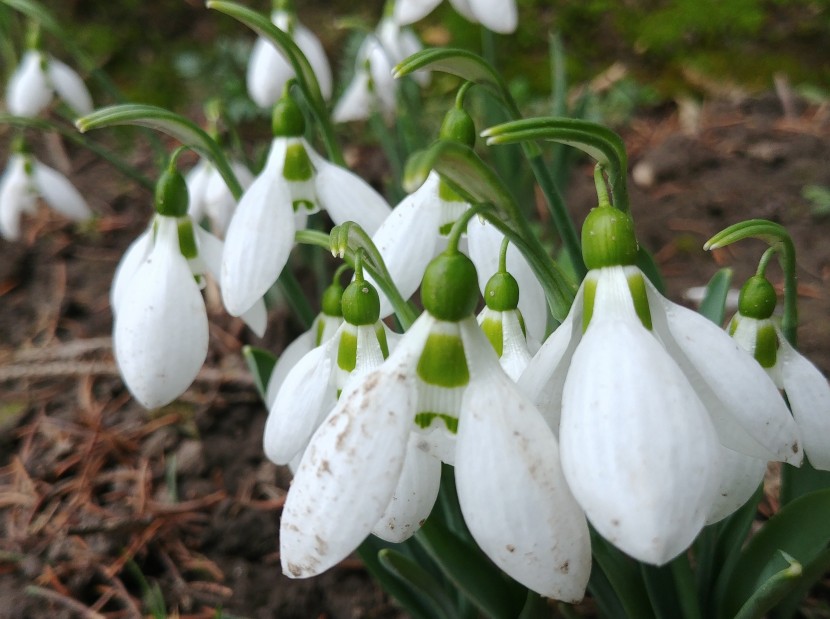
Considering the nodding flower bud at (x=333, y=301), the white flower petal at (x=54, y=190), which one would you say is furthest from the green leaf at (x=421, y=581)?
the white flower petal at (x=54, y=190)

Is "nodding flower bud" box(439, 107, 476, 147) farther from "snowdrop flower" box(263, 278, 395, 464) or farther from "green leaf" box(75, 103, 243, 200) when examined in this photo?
"green leaf" box(75, 103, 243, 200)

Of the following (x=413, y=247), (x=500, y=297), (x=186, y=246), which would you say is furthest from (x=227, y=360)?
(x=500, y=297)

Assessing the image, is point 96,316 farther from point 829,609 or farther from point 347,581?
point 829,609

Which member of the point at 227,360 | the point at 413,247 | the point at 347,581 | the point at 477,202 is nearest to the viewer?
the point at 477,202

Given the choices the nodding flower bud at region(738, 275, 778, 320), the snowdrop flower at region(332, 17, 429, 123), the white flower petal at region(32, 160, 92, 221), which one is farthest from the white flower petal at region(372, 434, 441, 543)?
the white flower petal at region(32, 160, 92, 221)

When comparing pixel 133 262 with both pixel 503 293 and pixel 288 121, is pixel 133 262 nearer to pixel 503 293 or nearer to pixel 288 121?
pixel 288 121

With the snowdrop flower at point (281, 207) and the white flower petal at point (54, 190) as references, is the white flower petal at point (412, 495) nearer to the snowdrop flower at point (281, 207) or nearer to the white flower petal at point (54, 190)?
the snowdrop flower at point (281, 207)
